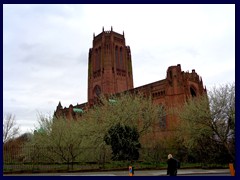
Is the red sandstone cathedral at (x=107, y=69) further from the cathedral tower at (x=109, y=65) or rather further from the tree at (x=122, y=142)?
the tree at (x=122, y=142)

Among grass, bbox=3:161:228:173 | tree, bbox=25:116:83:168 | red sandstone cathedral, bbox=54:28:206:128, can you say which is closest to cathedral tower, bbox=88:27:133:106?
red sandstone cathedral, bbox=54:28:206:128

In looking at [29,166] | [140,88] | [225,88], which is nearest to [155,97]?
[140,88]

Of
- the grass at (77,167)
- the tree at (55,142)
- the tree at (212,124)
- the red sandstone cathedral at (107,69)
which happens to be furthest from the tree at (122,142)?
the red sandstone cathedral at (107,69)

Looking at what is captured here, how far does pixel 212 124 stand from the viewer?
2772 centimetres

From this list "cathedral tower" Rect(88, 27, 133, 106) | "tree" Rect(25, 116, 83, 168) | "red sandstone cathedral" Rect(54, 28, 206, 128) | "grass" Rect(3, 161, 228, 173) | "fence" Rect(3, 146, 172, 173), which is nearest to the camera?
"grass" Rect(3, 161, 228, 173)

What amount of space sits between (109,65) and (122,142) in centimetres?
5372

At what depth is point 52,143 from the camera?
2712 cm

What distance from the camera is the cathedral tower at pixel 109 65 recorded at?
3130 inches

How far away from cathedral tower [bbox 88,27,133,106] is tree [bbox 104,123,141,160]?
160 ft

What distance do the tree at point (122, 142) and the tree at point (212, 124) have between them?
235 inches

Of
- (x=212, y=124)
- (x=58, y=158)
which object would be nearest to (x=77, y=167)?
(x=58, y=158)

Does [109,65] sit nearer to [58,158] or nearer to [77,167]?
[58,158]

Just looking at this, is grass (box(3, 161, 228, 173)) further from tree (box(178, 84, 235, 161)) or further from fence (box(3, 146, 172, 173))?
tree (box(178, 84, 235, 161))

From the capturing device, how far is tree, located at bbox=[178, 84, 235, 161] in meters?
27.8
